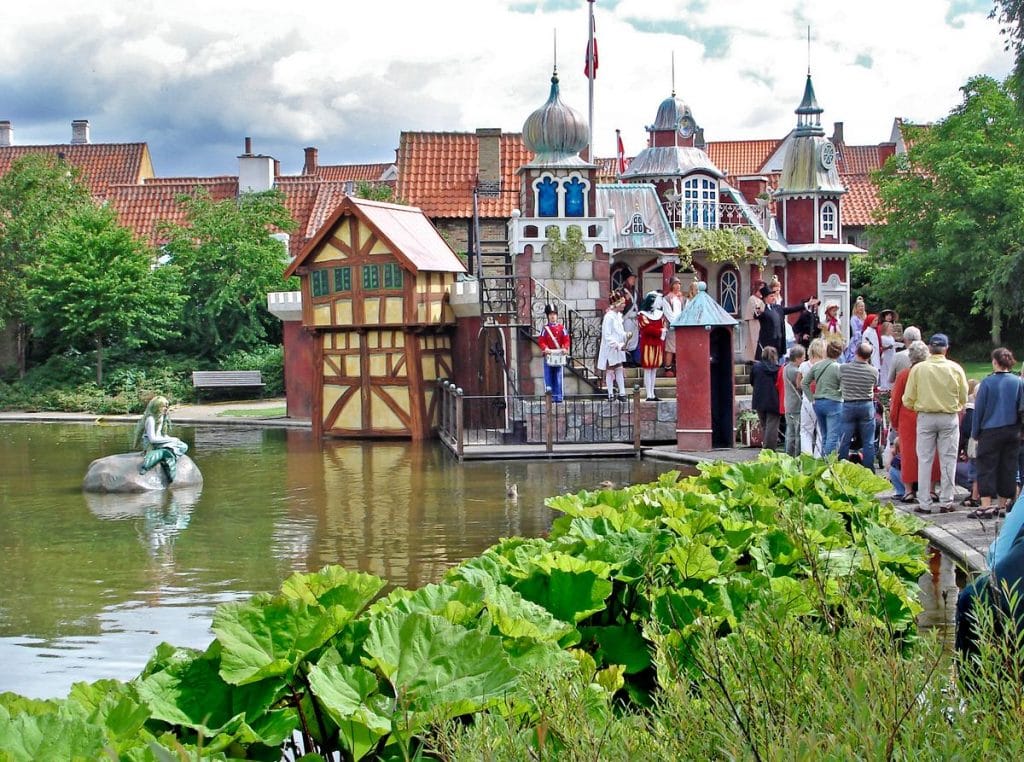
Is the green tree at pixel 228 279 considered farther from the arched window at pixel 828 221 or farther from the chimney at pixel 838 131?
the chimney at pixel 838 131

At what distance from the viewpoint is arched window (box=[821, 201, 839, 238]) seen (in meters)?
32.0

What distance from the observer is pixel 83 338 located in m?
37.8

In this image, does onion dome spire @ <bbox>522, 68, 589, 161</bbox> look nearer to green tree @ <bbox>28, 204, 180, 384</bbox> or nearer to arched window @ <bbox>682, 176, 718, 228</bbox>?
arched window @ <bbox>682, 176, 718, 228</bbox>

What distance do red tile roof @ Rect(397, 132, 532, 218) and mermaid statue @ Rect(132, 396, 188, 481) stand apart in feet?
75.3

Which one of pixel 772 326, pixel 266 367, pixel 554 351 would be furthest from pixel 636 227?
pixel 266 367

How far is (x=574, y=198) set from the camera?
25.3 metres

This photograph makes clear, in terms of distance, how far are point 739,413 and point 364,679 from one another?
691 inches

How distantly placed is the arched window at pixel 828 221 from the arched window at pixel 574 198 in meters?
8.95

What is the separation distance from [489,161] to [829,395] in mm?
28041

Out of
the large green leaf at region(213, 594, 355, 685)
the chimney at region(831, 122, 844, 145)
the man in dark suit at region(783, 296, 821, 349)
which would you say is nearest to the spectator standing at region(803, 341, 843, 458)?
the man in dark suit at region(783, 296, 821, 349)

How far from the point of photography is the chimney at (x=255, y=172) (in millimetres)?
47906

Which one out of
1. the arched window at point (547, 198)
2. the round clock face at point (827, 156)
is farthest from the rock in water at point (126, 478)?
the round clock face at point (827, 156)

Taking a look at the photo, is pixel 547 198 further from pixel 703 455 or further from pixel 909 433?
pixel 909 433

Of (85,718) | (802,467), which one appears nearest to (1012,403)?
(802,467)
